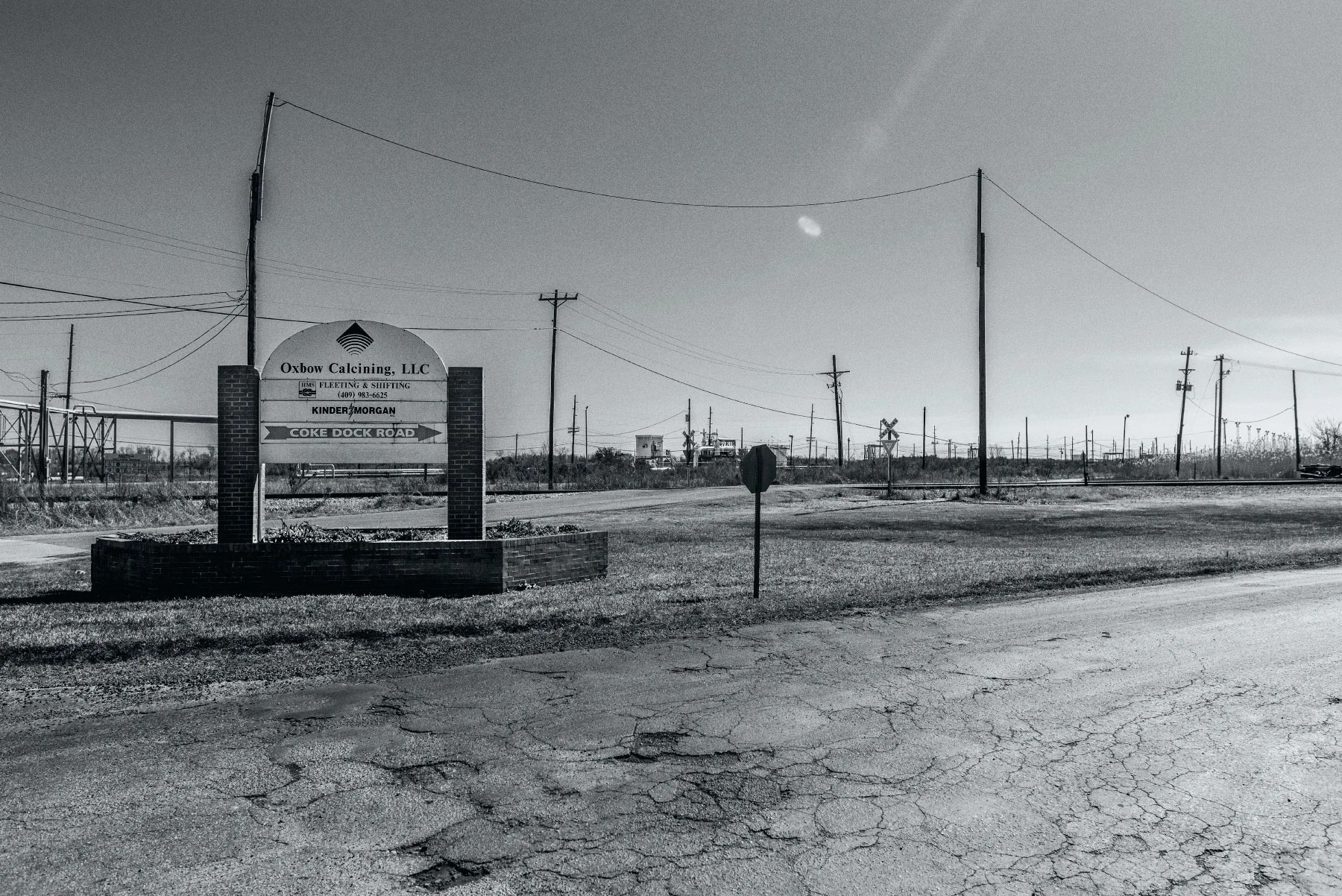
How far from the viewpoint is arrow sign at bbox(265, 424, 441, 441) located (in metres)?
11.4

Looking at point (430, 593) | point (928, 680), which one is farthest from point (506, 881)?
point (430, 593)

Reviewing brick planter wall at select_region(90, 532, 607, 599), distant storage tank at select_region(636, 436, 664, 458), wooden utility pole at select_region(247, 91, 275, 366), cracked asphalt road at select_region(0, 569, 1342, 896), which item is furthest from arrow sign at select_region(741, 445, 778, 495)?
distant storage tank at select_region(636, 436, 664, 458)

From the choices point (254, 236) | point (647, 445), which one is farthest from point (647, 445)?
point (254, 236)

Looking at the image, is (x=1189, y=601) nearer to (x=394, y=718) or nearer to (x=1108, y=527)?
(x=394, y=718)

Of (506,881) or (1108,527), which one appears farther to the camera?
(1108,527)

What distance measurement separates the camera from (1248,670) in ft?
21.1

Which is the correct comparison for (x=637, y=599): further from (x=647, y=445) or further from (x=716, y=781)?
(x=647, y=445)

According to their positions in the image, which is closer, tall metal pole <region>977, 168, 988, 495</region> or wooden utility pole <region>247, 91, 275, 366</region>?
wooden utility pole <region>247, 91, 275, 366</region>

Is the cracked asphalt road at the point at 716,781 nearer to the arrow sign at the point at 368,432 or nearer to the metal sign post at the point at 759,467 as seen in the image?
the metal sign post at the point at 759,467

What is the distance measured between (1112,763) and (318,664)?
17.9 ft

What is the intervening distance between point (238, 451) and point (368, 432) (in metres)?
1.59

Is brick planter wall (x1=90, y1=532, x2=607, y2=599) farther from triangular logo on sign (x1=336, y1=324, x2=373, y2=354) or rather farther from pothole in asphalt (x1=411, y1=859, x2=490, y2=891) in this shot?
pothole in asphalt (x1=411, y1=859, x2=490, y2=891)

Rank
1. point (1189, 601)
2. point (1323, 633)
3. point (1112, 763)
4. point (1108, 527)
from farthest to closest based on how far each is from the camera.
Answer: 1. point (1108, 527)
2. point (1189, 601)
3. point (1323, 633)
4. point (1112, 763)

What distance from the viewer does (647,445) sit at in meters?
90.4
